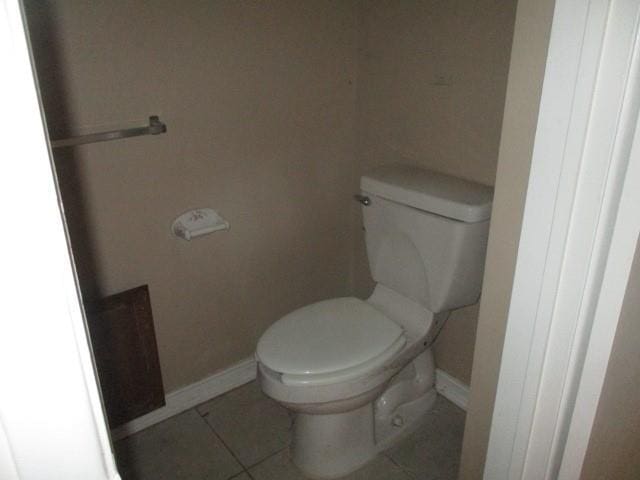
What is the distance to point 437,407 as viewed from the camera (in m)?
1.82

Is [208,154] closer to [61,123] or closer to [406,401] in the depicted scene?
[61,123]

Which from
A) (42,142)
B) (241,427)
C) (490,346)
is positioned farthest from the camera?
(241,427)

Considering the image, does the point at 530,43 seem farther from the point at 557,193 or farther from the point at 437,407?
the point at 437,407

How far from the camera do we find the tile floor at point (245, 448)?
155 cm

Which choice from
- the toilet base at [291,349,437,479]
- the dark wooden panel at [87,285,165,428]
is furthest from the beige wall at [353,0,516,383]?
the dark wooden panel at [87,285,165,428]

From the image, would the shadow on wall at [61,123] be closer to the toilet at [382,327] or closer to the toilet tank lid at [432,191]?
the toilet at [382,327]

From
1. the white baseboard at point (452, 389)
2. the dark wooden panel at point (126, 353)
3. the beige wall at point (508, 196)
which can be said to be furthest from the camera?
the white baseboard at point (452, 389)

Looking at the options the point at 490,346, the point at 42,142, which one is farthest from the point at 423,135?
the point at 42,142

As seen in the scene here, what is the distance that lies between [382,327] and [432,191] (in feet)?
1.42

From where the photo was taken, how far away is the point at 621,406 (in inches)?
33.8

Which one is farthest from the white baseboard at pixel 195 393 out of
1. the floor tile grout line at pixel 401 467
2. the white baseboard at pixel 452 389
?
the white baseboard at pixel 452 389

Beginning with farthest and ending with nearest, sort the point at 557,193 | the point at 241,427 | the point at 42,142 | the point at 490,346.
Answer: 1. the point at 241,427
2. the point at 490,346
3. the point at 557,193
4. the point at 42,142

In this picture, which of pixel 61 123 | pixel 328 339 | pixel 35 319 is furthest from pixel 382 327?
pixel 35 319

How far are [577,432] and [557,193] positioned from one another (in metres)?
0.39
